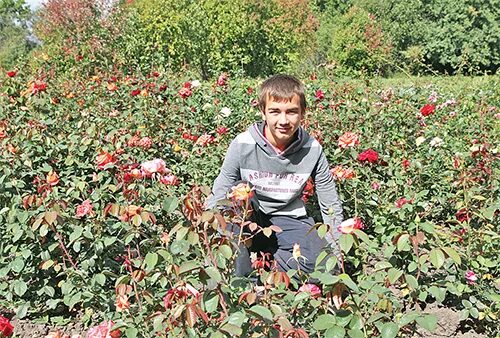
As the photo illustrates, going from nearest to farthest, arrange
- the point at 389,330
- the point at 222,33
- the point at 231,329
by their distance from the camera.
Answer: the point at 231,329
the point at 389,330
the point at 222,33

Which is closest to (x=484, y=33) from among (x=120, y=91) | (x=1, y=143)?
(x=120, y=91)

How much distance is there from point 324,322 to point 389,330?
0.13 meters

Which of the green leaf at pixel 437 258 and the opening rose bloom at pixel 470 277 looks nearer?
the green leaf at pixel 437 258

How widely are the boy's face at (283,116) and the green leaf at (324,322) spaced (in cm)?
111

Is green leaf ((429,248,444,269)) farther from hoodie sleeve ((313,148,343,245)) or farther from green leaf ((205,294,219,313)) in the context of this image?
hoodie sleeve ((313,148,343,245))

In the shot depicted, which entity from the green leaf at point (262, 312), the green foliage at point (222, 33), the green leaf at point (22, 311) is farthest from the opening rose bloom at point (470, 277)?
the green foliage at point (222, 33)

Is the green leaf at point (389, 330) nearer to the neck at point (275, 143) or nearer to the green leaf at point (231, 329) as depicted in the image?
the green leaf at point (231, 329)

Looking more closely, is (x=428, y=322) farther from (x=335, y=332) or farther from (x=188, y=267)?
(x=188, y=267)

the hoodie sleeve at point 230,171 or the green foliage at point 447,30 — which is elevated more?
the hoodie sleeve at point 230,171

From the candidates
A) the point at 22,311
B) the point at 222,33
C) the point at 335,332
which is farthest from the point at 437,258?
the point at 222,33

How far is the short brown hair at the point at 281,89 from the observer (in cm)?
220

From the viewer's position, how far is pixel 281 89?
2197 millimetres

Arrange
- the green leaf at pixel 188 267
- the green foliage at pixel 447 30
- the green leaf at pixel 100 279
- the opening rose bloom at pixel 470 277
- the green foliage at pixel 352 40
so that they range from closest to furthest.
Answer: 1. the green leaf at pixel 188 267
2. the opening rose bloom at pixel 470 277
3. the green leaf at pixel 100 279
4. the green foliage at pixel 352 40
5. the green foliage at pixel 447 30

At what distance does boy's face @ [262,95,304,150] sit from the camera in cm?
220
